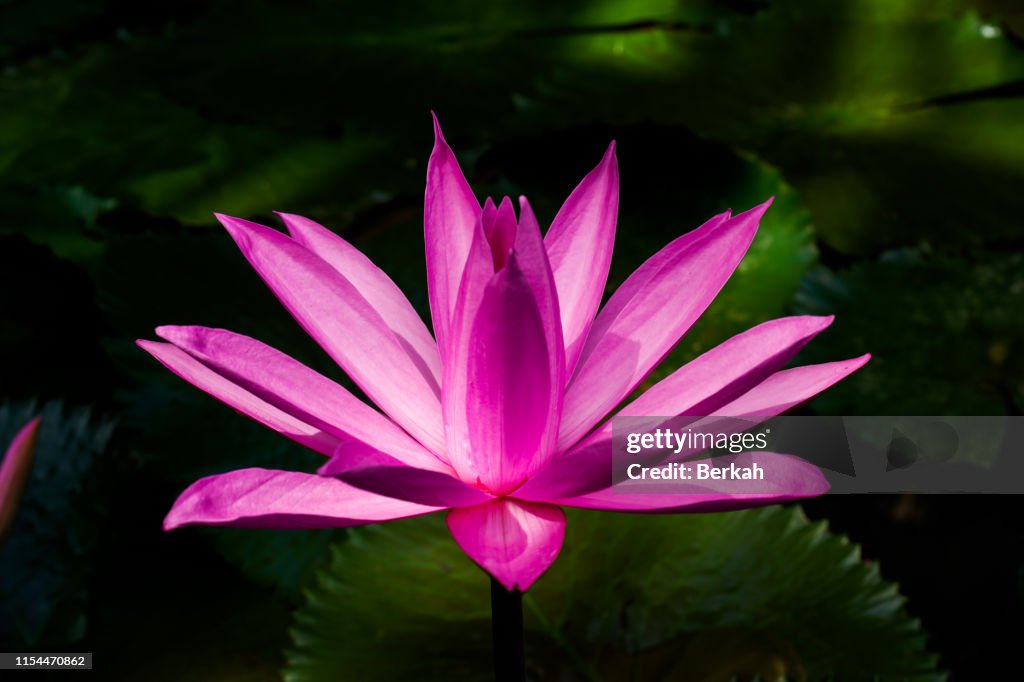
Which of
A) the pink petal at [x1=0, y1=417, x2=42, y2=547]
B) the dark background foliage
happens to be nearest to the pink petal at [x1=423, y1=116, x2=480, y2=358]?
the pink petal at [x1=0, y1=417, x2=42, y2=547]

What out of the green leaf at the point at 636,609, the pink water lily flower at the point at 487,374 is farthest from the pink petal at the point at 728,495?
the green leaf at the point at 636,609

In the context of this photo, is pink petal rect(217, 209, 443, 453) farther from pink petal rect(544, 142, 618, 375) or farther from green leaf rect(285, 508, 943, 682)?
green leaf rect(285, 508, 943, 682)

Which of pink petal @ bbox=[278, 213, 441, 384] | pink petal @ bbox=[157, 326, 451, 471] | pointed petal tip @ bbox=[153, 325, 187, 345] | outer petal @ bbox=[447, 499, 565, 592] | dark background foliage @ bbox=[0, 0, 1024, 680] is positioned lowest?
outer petal @ bbox=[447, 499, 565, 592]

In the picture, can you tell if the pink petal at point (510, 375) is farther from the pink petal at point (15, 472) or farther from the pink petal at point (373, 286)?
the pink petal at point (15, 472)

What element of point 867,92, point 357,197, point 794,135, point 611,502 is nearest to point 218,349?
point 611,502

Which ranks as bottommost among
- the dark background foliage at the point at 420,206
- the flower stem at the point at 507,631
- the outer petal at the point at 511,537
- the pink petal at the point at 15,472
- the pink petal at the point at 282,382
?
the flower stem at the point at 507,631
